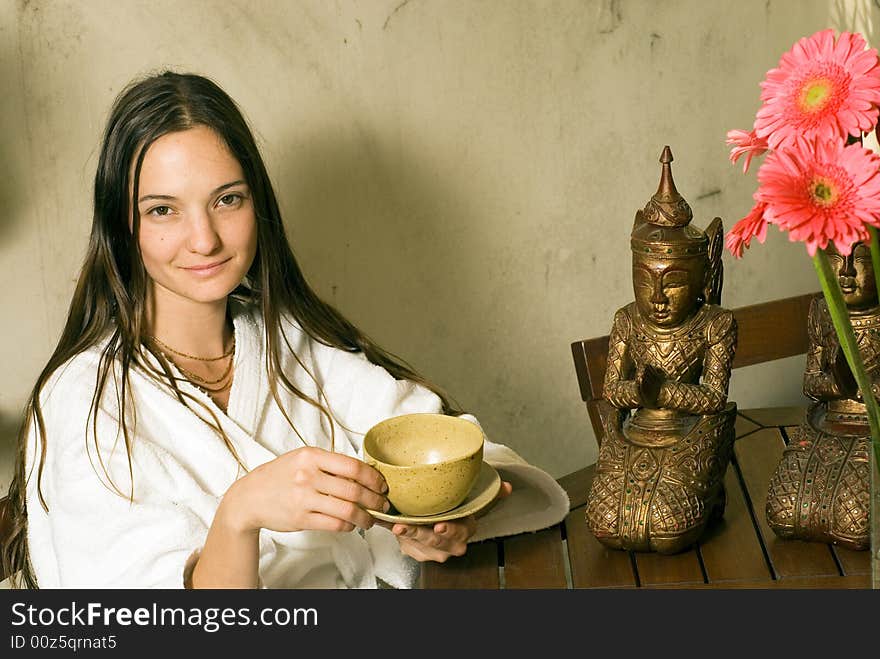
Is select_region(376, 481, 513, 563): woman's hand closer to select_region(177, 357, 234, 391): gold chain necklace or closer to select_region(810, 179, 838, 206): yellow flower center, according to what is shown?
select_region(177, 357, 234, 391): gold chain necklace

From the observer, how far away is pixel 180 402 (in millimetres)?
1329

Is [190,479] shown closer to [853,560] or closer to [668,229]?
[668,229]

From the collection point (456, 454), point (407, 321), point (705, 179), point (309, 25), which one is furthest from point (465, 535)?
point (705, 179)

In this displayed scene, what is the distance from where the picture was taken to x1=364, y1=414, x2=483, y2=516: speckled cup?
103 centimetres

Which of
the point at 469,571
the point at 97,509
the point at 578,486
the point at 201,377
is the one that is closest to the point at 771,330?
the point at 578,486

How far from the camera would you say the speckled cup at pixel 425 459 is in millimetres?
1030

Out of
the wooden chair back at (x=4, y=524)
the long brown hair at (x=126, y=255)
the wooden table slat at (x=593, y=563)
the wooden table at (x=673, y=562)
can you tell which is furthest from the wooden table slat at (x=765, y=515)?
the wooden chair back at (x=4, y=524)

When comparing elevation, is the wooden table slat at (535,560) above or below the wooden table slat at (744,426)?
below

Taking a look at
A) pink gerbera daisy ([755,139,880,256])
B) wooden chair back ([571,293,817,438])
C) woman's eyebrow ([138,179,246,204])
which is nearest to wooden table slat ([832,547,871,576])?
pink gerbera daisy ([755,139,880,256])

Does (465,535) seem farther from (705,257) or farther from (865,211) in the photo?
(865,211)

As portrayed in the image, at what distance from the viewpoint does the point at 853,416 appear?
1.18 m

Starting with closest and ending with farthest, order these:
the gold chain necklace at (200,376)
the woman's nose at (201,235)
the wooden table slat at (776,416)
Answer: the woman's nose at (201,235) < the gold chain necklace at (200,376) < the wooden table slat at (776,416)

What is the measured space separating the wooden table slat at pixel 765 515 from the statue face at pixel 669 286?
9.9 inches

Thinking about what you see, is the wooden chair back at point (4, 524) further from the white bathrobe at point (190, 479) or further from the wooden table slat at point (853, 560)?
the wooden table slat at point (853, 560)
